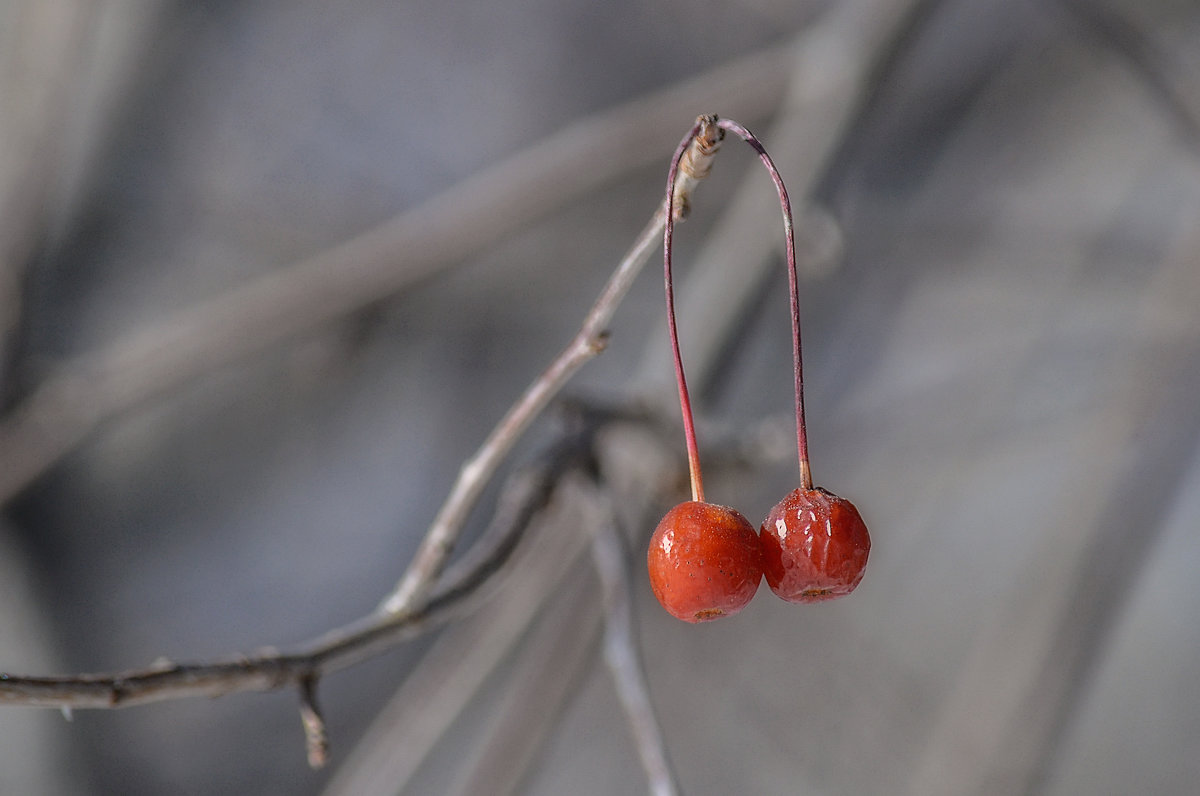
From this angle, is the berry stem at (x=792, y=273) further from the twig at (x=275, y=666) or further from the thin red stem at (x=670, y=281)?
the twig at (x=275, y=666)

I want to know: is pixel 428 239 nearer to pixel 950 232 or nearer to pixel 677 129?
pixel 677 129

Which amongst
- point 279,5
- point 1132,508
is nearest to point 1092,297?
point 1132,508

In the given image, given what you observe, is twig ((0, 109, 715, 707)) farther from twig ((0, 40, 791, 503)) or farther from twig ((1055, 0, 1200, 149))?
→ twig ((1055, 0, 1200, 149))

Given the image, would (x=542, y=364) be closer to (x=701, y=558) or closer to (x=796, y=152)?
(x=796, y=152)

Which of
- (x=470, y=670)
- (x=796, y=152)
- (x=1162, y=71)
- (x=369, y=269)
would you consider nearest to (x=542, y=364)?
(x=369, y=269)

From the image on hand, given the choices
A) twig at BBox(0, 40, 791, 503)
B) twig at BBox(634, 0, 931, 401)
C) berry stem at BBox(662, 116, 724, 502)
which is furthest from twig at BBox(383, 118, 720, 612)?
twig at BBox(0, 40, 791, 503)

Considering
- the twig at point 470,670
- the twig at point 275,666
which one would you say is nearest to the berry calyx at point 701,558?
the twig at point 275,666
